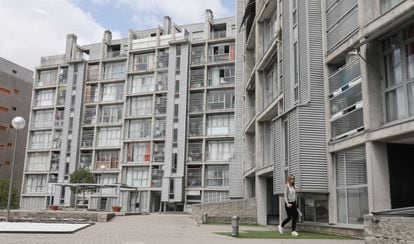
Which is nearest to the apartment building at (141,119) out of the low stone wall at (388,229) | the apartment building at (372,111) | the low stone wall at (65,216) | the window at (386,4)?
the low stone wall at (65,216)

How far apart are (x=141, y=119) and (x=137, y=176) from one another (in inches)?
271

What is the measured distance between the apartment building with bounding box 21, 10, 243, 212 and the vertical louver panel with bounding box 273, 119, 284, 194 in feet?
96.1

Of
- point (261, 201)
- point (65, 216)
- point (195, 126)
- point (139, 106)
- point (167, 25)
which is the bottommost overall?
point (65, 216)

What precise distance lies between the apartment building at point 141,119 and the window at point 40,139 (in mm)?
143

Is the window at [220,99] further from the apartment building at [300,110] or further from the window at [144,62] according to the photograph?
the apartment building at [300,110]

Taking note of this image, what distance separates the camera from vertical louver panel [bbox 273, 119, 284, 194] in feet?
58.6

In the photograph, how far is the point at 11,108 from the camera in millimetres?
67062

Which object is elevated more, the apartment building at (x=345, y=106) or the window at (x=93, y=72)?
the window at (x=93, y=72)

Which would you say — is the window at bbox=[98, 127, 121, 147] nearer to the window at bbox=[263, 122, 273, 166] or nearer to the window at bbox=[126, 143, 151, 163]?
the window at bbox=[126, 143, 151, 163]

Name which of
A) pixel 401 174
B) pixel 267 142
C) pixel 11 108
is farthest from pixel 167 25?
pixel 401 174

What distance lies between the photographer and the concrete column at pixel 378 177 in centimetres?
1250

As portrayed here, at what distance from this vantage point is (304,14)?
17109 millimetres

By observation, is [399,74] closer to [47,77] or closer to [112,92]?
[112,92]

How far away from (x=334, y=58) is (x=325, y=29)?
1.48m
